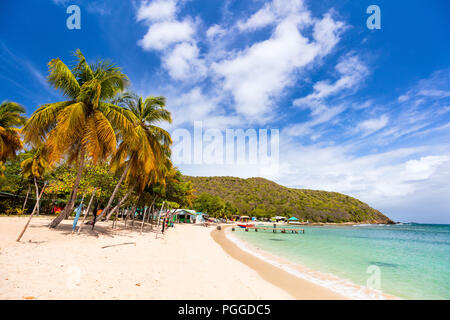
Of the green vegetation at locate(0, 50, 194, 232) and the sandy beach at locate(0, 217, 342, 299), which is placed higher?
the green vegetation at locate(0, 50, 194, 232)

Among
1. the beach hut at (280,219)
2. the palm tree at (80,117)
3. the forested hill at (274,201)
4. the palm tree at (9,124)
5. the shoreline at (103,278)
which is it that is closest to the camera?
the shoreline at (103,278)

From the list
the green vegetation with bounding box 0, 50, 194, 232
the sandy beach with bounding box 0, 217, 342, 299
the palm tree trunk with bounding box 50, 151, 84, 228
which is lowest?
the sandy beach with bounding box 0, 217, 342, 299

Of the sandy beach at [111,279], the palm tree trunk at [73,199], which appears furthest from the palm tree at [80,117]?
the sandy beach at [111,279]

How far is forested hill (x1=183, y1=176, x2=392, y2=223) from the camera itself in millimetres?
90875

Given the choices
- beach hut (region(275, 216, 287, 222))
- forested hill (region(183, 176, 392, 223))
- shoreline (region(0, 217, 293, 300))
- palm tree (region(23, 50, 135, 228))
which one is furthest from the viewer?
forested hill (region(183, 176, 392, 223))

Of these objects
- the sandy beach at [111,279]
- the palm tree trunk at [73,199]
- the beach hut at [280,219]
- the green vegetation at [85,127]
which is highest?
→ the green vegetation at [85,127]

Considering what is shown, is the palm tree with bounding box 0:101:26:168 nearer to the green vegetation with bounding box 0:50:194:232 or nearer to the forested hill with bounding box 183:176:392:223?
the green vegetation with bounding box 0:50:194:232

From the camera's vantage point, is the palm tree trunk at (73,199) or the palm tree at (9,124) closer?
the palm tree trunk at (73,199)

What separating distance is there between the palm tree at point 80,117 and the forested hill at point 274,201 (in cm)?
7529

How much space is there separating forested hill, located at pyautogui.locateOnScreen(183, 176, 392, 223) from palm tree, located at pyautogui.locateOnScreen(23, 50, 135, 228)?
7529 cm

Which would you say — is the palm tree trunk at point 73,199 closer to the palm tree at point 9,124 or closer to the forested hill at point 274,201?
the palm tree at point 9,124

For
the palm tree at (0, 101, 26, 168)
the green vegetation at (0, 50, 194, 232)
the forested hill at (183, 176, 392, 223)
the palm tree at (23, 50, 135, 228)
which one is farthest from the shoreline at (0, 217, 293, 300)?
the forested hill at (183, 176, 392, 223)

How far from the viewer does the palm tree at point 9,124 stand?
1496 cm

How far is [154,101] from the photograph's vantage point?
15562mm
